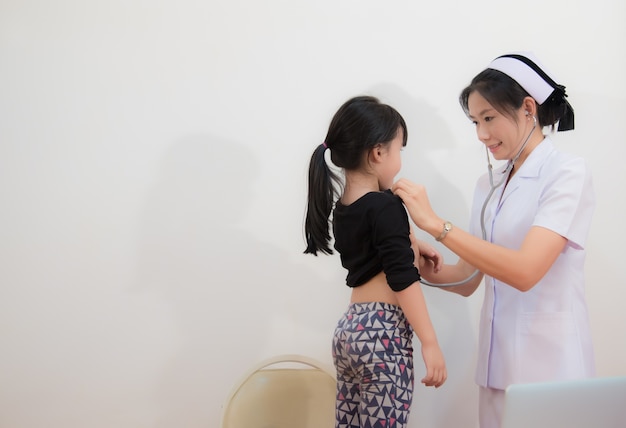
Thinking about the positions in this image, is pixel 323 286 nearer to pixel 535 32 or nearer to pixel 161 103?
pixel 161 103

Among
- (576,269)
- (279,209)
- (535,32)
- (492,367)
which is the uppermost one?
(535,32)

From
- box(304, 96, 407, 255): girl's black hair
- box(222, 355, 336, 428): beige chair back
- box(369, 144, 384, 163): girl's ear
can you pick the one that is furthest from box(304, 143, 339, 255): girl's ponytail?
box(222, 355, 336, 428): beige chair back

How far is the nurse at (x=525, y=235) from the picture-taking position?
1252 millimetres

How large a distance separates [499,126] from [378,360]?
634mm

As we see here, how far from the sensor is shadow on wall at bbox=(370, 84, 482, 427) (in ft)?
5.90

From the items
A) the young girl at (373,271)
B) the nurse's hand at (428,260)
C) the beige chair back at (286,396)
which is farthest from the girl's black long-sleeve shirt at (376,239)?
the beige chair back at (286,396)

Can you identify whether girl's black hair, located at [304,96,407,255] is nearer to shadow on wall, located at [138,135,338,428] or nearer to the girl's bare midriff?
the girl's bare midriff

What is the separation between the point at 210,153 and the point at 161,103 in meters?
0.23

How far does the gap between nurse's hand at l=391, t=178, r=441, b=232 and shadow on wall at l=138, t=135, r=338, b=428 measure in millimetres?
585

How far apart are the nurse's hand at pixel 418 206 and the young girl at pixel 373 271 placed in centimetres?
2

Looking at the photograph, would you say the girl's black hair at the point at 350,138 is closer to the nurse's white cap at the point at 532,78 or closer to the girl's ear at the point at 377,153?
the girl's ear at the point at 377,153

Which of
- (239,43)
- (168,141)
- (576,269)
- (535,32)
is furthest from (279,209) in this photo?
(535,32)

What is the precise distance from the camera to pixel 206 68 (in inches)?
71.4

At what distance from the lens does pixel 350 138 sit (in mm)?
1326
